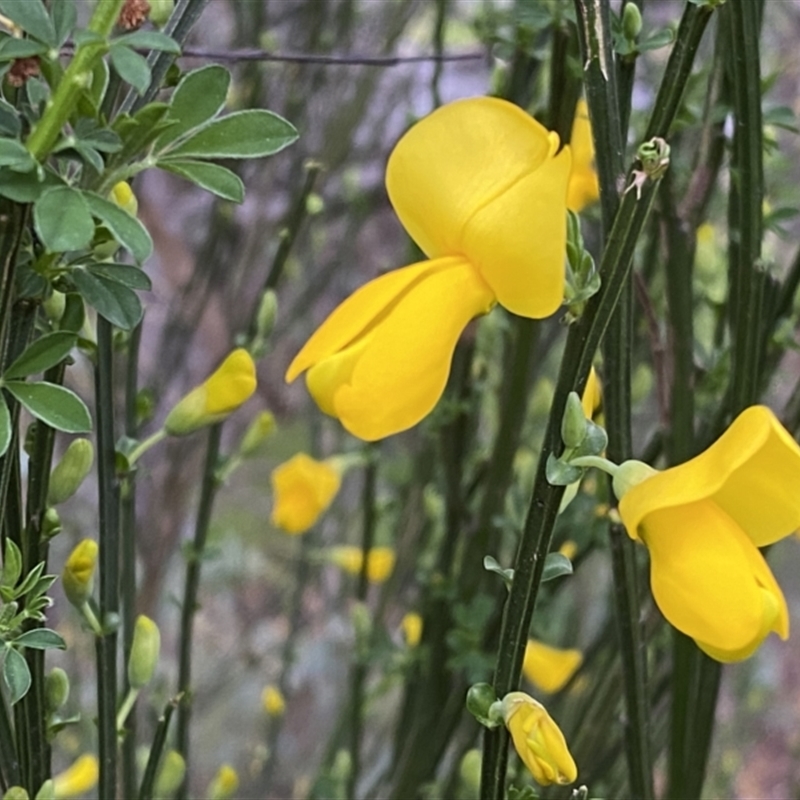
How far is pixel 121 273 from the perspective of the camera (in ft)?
0.94

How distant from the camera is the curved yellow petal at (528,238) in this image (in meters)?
0.29

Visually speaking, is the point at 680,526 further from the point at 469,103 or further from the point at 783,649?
the point at 783,649

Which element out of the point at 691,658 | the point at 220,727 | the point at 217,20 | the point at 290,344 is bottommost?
the point at 220,727

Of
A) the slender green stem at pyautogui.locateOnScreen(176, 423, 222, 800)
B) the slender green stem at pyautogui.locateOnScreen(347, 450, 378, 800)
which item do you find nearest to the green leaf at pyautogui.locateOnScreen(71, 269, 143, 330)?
the slender green stem at pyautogui.locateOnScreen(176, 423, 222, 800)

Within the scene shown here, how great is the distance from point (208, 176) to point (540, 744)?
192 millimetres

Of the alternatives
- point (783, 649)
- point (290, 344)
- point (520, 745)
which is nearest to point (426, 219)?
point (520, 745)

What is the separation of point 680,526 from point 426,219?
0.14 m

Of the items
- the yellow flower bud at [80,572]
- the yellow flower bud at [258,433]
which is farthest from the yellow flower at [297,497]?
the yellow flower bud at [80,572]

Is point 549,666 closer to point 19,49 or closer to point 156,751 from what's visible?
point 156,751

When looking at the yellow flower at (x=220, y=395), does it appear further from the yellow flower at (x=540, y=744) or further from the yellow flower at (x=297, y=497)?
the yellow flower at (x=297, y=497)

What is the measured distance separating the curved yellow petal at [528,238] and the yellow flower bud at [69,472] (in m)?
0.16

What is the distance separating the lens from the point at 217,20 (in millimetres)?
1402

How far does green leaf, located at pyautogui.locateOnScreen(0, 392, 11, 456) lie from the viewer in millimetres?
258

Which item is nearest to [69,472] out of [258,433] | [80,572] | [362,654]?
[80,572]
